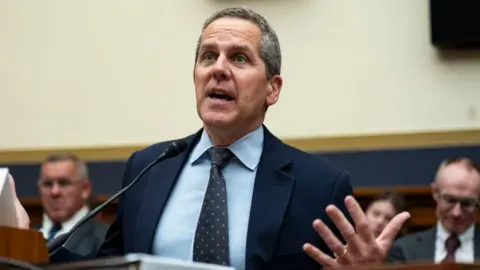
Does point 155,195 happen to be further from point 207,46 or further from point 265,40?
point 265,40

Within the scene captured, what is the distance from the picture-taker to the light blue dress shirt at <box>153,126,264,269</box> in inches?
110

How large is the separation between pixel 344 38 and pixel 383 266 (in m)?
4.35

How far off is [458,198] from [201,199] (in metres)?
2.33

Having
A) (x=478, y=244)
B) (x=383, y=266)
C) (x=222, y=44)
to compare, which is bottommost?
(x=478, y=244)

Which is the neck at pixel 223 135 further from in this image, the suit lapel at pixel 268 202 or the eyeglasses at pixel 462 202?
the eyeglasses at pixel 462 202

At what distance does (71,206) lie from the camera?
5.73 m

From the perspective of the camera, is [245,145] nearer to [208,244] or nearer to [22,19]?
[208,244]

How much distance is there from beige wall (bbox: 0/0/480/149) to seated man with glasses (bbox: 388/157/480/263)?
0.80 meters

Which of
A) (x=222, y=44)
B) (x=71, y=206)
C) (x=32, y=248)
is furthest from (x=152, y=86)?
(x=32, y=248)

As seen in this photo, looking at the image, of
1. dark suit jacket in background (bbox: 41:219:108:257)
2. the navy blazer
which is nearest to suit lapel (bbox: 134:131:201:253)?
the navy blazer

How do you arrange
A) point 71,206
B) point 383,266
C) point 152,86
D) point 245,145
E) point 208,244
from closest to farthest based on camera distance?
point 383,266, point 208,244, point 245,145, point 71,206, point 152,86

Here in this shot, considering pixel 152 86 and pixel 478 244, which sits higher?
pixel 152 86

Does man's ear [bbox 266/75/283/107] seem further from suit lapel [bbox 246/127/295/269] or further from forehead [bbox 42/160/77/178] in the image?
forehead [bbox 42/160/77/178]

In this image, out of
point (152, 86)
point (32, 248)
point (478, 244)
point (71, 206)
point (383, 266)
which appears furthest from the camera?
point (152, 86)
